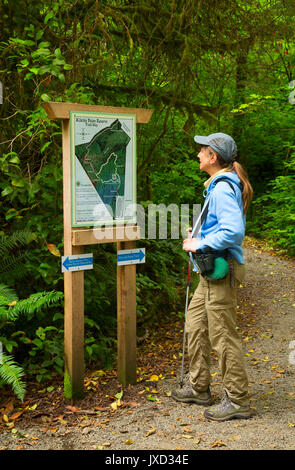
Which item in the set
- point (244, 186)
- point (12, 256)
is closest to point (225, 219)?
point (244, 186)

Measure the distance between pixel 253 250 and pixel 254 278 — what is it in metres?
2.82

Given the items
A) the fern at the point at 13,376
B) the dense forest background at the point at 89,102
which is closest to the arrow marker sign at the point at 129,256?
the dense forest background at the point at 89,102

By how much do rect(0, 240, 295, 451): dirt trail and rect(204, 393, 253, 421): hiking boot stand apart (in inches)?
2.1

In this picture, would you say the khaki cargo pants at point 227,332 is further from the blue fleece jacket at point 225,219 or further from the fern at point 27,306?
the fern at point 27,306

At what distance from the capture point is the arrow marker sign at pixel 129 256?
4555 millimetres

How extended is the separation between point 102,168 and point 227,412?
231cm

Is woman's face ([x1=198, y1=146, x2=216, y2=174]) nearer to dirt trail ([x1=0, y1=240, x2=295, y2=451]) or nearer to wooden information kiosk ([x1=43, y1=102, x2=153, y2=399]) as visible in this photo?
wooden information kiosk ([x1=43, y1=102, x2=153, y2=399])

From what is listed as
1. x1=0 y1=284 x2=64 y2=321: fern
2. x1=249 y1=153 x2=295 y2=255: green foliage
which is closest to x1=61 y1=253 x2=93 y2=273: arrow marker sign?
x1=0 y1=284 x2=64 y2=321: fern

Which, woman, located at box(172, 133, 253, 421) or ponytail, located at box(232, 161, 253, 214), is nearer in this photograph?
woman, located at box(172, 133, 253, 421)

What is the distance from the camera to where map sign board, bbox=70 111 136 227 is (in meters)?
4.18

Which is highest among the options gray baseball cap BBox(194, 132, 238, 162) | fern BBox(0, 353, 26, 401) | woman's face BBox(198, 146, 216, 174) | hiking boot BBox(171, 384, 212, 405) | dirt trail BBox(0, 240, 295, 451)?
gray baseball cap BBox(194, 132, 238, 162)

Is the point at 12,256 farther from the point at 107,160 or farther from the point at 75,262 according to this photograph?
the point at 107,160

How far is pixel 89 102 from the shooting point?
15.4ft

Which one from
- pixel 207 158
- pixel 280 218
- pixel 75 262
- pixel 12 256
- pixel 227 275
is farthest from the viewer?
pixel 280 218
